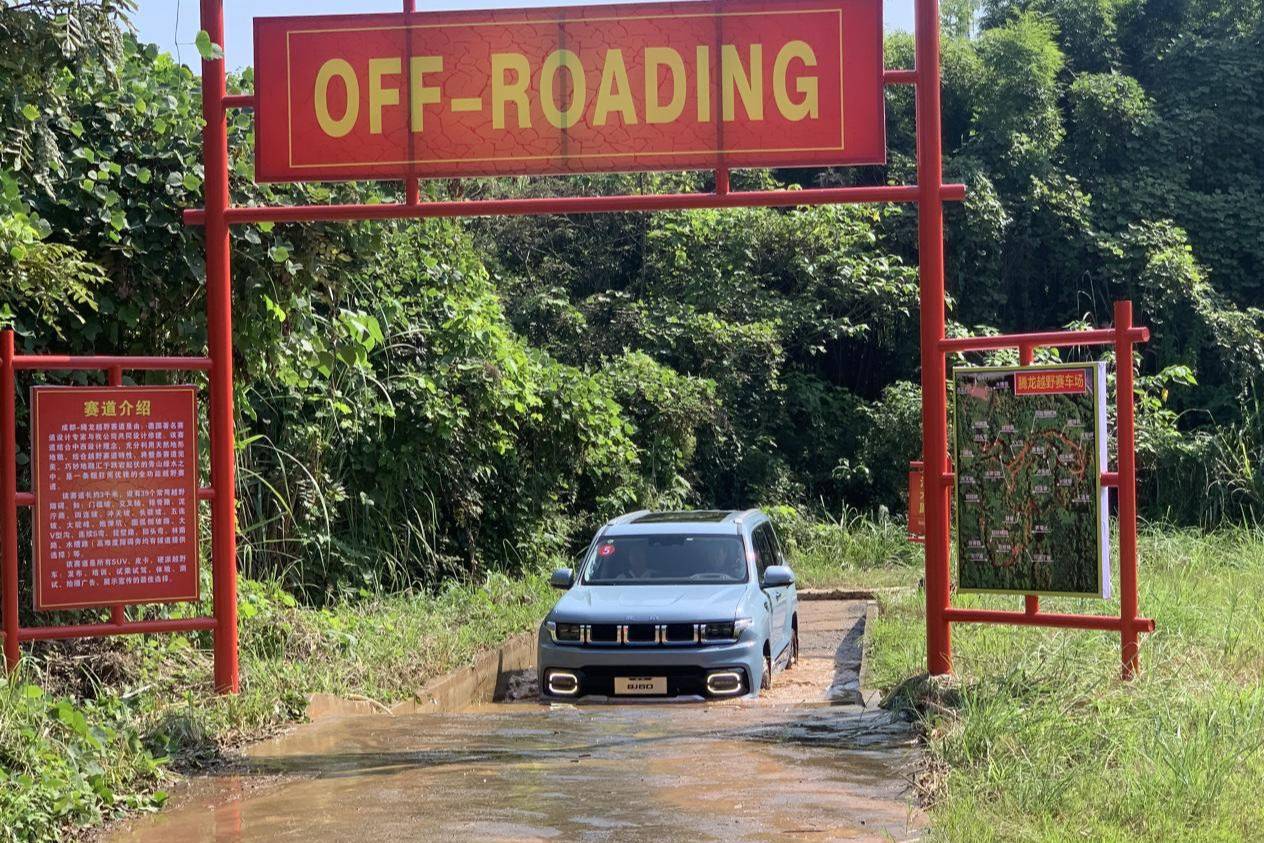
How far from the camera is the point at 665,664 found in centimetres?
1048

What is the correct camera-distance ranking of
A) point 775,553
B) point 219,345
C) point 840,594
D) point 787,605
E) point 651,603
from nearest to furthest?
point 219,345
point 651,603
point 787,605
point 775,553
point 840,594

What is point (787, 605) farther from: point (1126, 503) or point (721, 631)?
point (1126, 503)

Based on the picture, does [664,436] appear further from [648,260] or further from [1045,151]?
[1045,151]

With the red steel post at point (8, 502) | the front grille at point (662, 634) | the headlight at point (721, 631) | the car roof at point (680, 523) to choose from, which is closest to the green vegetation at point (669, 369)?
the red steel post at point (8, 502)

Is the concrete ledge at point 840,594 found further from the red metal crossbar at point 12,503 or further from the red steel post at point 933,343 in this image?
the red metal crossbar at point 12,503

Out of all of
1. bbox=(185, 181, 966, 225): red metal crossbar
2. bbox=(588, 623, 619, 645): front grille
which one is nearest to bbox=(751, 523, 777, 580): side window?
bbox=(588, 623, 619, 645): front grille

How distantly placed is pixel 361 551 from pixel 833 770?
817 cm

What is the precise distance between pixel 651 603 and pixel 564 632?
696 millimetres

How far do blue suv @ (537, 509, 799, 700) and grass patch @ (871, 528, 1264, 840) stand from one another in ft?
4.00

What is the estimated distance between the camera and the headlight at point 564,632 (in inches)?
422

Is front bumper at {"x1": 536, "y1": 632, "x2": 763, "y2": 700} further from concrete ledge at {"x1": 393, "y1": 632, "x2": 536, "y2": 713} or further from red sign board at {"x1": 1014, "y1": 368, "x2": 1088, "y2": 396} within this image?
red sign board at {"x1": 1014, "y1": 368, "x2": 1088, "y2": 396}

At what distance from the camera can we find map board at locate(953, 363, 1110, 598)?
25.8 feet

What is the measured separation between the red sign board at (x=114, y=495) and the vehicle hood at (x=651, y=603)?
11.1ft

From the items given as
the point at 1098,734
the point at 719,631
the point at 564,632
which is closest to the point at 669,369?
the point at 564,632
